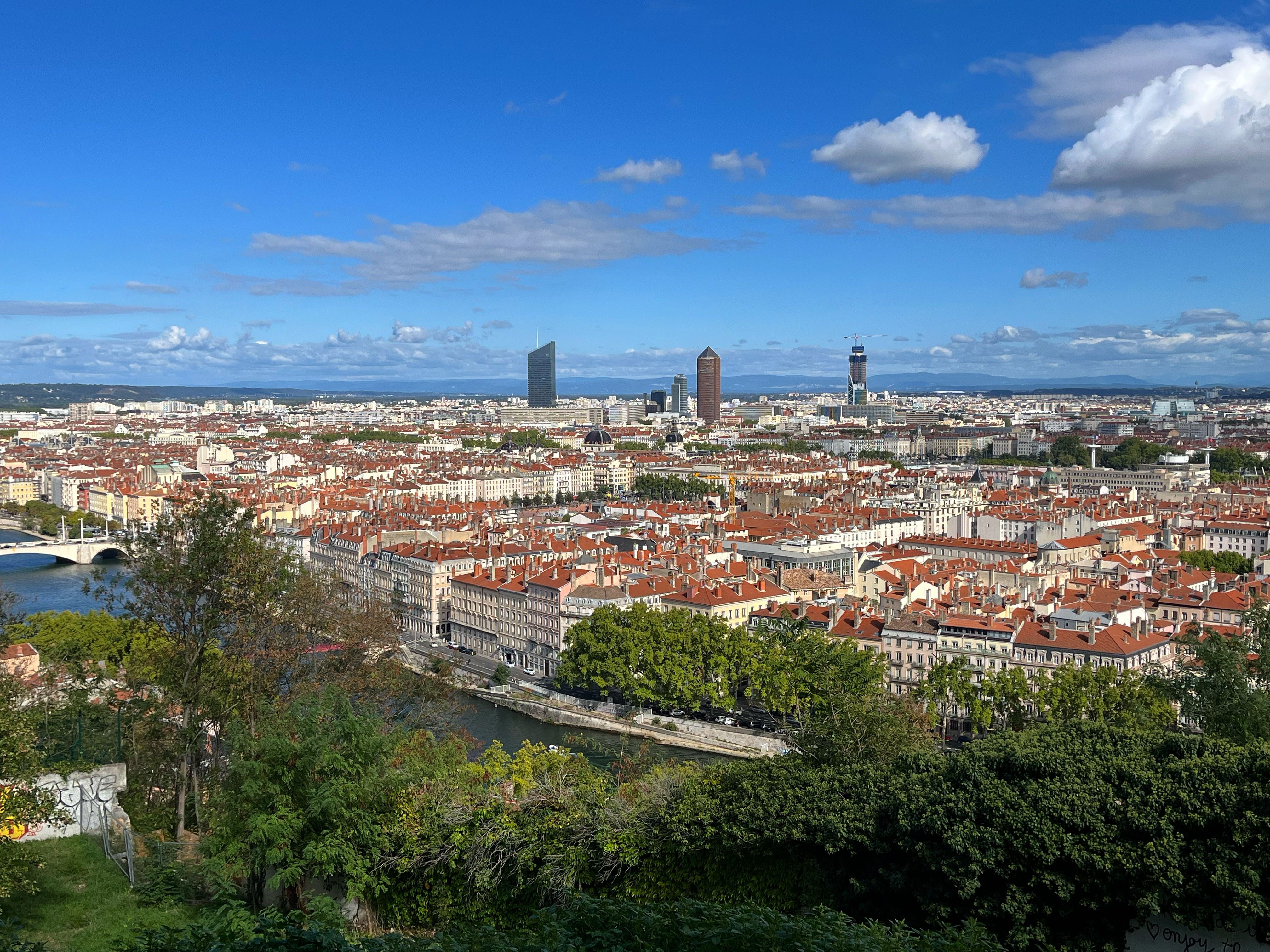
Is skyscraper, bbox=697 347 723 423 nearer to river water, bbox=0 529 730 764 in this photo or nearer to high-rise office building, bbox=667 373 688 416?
high-rise office building, bbox=667 373 688 416

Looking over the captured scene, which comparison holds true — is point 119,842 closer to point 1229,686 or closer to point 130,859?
point 130,859

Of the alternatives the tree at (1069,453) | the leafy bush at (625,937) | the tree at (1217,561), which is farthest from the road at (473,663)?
the tree at (1069,453)

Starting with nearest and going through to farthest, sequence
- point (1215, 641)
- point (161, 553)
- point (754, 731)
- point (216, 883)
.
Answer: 1. point (216, 883)
2. point (161, 553)
3. point (1215, 641)
4. point (754, 731)

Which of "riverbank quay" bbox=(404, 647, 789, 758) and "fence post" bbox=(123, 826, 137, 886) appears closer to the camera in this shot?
"fence post" bbox=(123, 826, 137, 886)

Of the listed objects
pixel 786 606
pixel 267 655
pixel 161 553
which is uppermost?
pixel 161 553

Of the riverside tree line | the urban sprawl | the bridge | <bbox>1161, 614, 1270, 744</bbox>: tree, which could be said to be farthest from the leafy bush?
the bridge

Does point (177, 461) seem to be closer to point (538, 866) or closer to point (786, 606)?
point (786, 606)

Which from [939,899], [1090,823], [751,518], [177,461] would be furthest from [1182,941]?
[177,461]

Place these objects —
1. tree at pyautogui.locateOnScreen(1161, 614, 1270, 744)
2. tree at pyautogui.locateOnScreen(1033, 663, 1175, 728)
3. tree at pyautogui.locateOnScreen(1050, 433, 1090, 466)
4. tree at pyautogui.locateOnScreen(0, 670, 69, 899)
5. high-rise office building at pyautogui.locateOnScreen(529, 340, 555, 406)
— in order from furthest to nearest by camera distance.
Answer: high-rise office building at pyautogui.locateOnScreen(529, 340, 555, 406)
tree at pyautogui.locateOnScreen(1050, 433, 1090, 466)
tree at pyautogui.locateOnScreen(1033, 663, 1175, 728)
tree at pyautogui.locateOnScreen(1161, 614, 1270, 744)
tree at pyautogui.locateOnScreen(0, 670, 69, 899)
